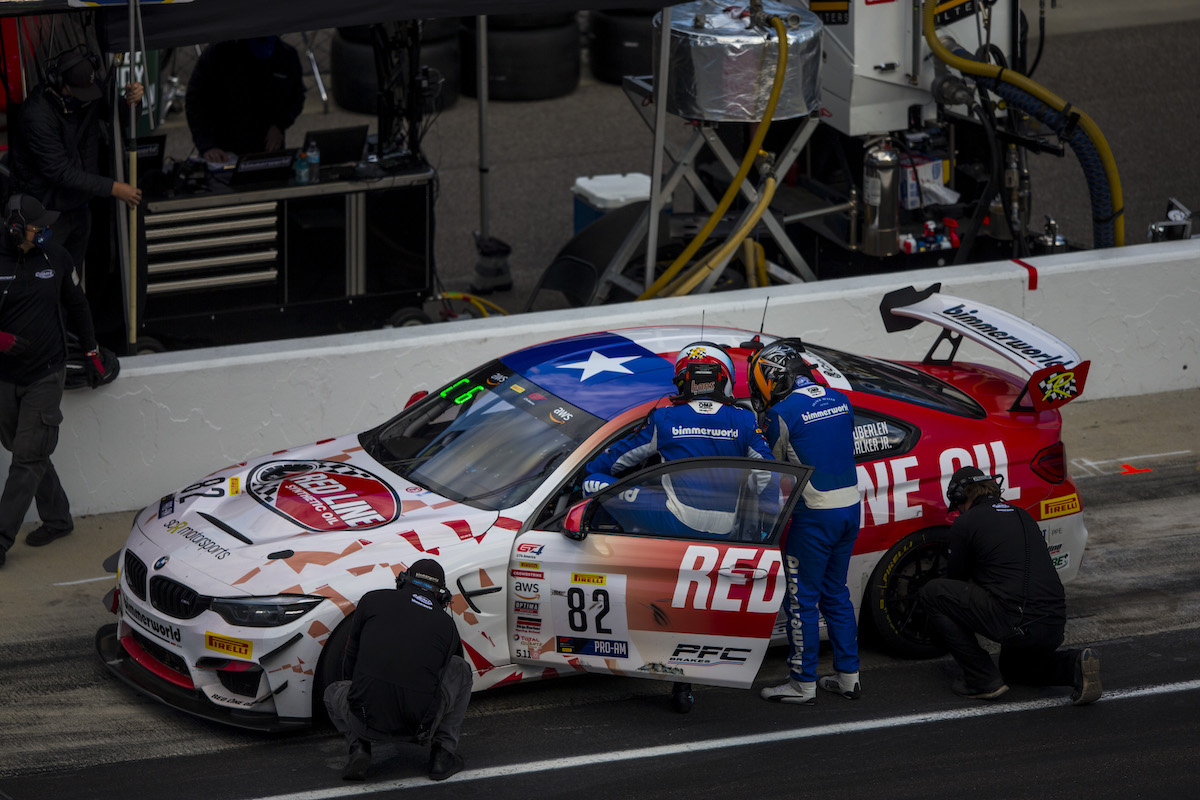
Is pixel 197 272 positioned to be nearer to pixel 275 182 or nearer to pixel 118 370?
pixel 275 182

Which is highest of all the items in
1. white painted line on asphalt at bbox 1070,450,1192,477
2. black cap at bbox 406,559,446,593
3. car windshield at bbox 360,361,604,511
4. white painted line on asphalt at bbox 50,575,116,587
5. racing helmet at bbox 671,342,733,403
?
racing helmet at bbox 671,342,733,403

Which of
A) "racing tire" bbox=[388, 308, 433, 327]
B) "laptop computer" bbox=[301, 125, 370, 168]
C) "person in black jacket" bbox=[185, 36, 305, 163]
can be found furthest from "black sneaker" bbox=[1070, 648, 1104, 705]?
"person in black jacket" bbox=[185, 36, 305, 163]

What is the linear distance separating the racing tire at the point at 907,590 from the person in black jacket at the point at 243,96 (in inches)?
247

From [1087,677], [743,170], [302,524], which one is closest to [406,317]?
[743,170]

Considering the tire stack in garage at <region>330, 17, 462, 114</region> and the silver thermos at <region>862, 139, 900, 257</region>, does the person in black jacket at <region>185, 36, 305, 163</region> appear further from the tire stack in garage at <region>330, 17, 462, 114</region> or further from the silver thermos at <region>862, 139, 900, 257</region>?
the tire stack in garage at <region>330, 17, 462, 114</region>

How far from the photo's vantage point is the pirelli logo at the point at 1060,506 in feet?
22.7

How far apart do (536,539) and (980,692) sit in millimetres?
2226

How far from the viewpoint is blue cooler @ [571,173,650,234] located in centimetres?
1205

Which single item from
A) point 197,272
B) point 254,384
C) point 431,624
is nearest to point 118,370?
point 254,384

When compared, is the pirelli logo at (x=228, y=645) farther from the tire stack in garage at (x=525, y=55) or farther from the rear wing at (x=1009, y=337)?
the tire stack in garage at (x=525, y=55)

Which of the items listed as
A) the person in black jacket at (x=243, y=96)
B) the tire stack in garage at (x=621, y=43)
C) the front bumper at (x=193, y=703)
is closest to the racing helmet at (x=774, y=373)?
the front bumper at (x=193, y=703)

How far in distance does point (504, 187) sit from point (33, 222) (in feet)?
23.9

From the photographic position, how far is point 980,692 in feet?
21.8

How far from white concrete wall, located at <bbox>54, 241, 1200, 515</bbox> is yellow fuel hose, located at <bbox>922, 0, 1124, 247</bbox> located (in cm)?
45
